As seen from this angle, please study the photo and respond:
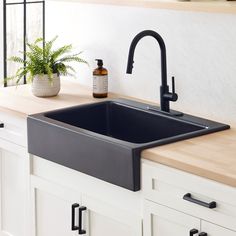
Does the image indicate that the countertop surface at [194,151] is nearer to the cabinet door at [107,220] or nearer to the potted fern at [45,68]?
the potted fern at [45,68]

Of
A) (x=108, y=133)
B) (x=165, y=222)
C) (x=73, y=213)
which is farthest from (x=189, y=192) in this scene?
(x=108, y=133)

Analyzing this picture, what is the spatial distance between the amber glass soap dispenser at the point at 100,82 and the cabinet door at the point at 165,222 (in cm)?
92

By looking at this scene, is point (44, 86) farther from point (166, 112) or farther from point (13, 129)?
point (166, 112)

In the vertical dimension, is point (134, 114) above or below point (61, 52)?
below

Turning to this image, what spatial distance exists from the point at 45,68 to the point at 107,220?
0.94m

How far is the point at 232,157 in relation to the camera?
2666 mm

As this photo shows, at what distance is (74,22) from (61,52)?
0.88ft

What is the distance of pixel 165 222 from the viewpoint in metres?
2.71

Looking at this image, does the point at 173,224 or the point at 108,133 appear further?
the point at 108,133

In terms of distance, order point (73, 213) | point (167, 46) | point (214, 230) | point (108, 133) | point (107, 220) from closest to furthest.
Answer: point (214, 230), point (107, 220), point (73, 213), point (167, 46), point (108, 133)

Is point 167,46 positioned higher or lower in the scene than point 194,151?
higher

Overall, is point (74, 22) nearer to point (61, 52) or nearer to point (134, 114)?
point (61, 52)

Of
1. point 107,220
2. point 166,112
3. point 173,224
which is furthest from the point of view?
point 166,112

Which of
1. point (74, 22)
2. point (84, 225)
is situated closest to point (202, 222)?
point (84, 225)
